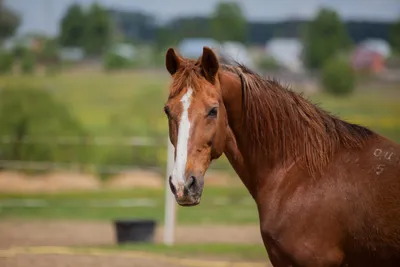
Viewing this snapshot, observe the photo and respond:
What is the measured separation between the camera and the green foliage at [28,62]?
18.9 metres

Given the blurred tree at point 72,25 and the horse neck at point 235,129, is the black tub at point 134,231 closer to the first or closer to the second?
the horse neck at point 235,129

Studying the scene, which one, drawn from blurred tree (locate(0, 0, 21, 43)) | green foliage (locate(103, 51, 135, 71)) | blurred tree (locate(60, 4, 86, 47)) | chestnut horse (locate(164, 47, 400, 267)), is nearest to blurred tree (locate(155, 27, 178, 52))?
green foliage (locate(103, 51, 135, 71))

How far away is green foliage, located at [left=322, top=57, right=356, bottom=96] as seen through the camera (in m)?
18.9

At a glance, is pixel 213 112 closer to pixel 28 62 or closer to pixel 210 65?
pixel 210 65

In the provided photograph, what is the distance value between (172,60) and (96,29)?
15126mm

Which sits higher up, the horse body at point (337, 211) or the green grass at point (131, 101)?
the horse body at point (337, 211)

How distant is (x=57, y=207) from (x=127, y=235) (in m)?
5.84

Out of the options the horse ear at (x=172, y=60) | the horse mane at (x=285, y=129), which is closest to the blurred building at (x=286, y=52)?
the horse mane at (x=285, y=129)

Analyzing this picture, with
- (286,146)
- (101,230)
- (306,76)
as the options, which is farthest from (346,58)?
(286,146)

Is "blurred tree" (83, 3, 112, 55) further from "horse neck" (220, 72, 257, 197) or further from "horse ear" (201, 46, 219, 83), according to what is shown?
"horse ear" (201, 46, 219, 83)

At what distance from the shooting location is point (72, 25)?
19.2 meters

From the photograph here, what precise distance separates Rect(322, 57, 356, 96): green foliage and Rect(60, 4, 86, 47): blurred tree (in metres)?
6.31

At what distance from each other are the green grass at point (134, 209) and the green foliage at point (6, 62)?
10.8ft

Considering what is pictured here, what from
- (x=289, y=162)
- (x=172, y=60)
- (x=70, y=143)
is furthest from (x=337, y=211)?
(x=70, y=143)
